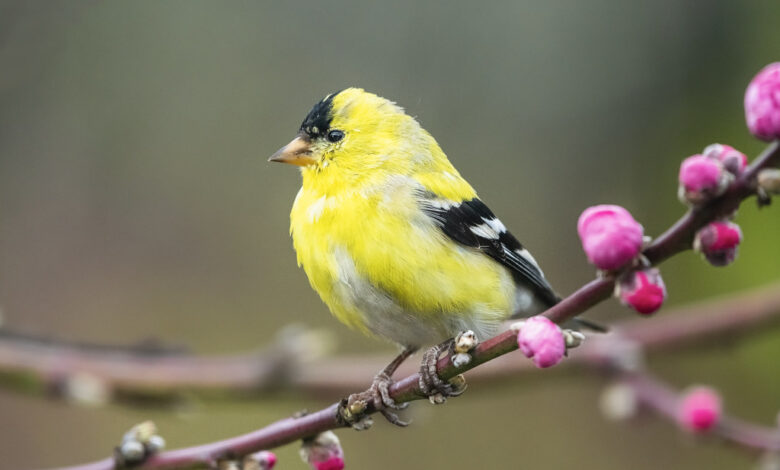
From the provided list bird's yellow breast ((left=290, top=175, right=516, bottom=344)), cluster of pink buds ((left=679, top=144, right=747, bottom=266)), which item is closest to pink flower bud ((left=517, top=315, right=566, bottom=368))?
cluster of pink buds ((left=679, top=144, right=747, bottom=266))

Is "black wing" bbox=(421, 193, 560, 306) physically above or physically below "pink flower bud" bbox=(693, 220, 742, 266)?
above

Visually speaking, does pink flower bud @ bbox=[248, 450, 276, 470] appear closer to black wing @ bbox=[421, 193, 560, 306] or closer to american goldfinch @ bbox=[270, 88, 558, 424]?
american goldfinch @ bbox=[270, 88, 558, 424]

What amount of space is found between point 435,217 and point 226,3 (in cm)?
313

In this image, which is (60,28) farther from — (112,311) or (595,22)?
(595,22)

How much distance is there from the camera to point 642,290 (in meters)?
0.76

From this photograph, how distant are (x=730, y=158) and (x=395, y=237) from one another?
101 centimetres

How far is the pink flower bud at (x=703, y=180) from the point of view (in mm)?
698

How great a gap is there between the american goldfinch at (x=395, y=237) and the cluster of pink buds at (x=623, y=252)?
27.6 inches

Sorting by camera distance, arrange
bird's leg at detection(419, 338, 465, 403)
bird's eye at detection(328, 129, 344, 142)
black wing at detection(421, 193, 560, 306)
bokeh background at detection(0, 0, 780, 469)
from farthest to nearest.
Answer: bokeh background at detection(0, 0, 780, 469) < bird's eye at detection(328, 129, 344, 142) < black wing at detection(421, 193, 560, 306) < bird's leg at detection(419, 338, 465, 403)

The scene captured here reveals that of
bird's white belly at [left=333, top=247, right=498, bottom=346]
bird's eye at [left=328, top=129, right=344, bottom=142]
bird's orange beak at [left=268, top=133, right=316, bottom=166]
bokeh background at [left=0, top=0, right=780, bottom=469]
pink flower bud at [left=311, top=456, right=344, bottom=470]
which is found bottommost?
pink flower bud at [left=311, top=456, right=344, bottom=470]

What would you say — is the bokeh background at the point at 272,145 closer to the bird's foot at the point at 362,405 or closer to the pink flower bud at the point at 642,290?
the bird's foot at the point at 362,405

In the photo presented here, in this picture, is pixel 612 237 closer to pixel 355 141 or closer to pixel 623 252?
pixel 623 252

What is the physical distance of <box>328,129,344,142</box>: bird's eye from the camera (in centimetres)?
193

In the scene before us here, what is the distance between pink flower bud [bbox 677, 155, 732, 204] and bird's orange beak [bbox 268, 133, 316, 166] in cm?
123
